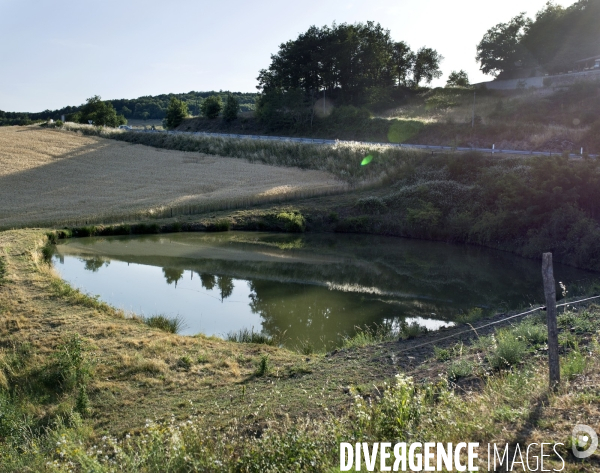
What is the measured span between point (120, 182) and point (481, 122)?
113 feet

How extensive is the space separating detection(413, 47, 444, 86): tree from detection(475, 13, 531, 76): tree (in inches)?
293

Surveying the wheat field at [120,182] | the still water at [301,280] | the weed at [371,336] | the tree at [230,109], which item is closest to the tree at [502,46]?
the tree at [230,109]

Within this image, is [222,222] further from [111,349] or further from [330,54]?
[330,54]

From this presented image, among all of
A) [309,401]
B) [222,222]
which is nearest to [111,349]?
[309,401]

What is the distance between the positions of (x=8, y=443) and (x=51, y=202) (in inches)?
1117

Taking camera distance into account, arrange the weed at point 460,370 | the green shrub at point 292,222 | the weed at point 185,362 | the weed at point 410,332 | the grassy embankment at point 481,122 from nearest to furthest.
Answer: the weed at point 460,370, the weed at point 185,362, the weed at point 410,332, the green shrub at point 292,222, the grassy embankment at point 481,122

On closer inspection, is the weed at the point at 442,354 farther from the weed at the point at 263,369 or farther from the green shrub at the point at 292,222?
the green shrub at the point at 292,222

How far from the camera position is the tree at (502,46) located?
70.3 m

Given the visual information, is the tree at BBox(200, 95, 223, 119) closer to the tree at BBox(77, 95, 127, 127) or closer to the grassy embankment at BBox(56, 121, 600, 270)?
the tree at BBox(77, 95, 127, 127)

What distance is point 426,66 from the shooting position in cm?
7806

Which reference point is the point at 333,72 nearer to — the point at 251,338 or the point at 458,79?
the point at 458,79

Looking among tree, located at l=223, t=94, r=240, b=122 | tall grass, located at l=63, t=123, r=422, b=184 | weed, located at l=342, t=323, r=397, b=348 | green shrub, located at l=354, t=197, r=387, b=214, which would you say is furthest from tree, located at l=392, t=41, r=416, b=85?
weed, located at l=342, t=323, r=397, b=348

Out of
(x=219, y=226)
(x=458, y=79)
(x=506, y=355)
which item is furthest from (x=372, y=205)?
(x=458, y=79)

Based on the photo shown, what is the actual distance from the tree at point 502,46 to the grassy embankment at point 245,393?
69256mm
